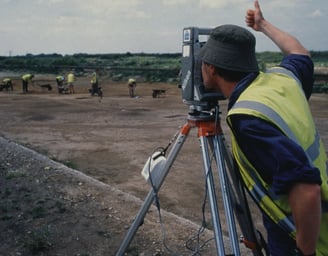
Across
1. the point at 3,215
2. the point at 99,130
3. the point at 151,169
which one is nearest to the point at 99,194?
the point at 3,215

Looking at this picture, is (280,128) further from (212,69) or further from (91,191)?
(91,191)

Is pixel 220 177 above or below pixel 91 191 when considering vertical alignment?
above

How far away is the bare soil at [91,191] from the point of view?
394cm

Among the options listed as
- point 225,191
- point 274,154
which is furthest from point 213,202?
point 274,154

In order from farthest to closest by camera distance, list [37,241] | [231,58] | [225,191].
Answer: [37,241], [225,191], [231,58]

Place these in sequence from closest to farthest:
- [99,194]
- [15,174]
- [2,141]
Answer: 1. [99,194]
2. [15,174]
3. [2,141]

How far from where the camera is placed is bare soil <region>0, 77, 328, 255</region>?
3938 mm

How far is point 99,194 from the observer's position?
17.5 feet

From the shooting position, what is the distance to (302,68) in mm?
2080

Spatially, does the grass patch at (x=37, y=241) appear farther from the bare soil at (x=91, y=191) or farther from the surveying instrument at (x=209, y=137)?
the surveying instrument at (x=209, y=137)

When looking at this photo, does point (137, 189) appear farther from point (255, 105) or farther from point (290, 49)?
point (255, 105)

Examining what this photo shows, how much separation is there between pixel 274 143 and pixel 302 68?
0.71m

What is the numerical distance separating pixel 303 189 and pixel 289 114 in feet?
0.92

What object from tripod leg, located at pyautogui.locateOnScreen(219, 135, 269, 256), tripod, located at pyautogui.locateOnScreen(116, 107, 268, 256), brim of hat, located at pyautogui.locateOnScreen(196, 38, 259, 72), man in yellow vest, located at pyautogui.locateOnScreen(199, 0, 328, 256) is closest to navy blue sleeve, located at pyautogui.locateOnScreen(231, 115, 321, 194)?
man in yellow vest, located at pyautogui.locateOnScreen(199, 0, 328, 256)
